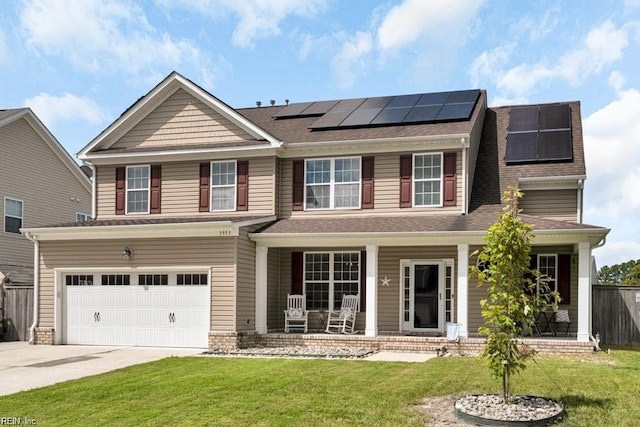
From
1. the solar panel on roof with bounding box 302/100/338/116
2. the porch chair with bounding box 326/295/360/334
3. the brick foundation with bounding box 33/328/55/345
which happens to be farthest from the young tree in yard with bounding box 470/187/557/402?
the solar panel on roof with bounding box 302/100/338/116

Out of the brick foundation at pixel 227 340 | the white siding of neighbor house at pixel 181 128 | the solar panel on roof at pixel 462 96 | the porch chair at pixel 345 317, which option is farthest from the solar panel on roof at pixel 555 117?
the brick foundation at pixel 227 340

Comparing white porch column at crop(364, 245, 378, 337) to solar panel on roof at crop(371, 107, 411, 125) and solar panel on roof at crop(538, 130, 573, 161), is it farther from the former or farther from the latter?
solar panel on roof at crop(538, 130, 573, 161)

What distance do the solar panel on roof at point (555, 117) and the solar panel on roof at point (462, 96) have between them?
2.08 meters

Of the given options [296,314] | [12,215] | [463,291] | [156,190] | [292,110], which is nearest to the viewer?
[463,291]

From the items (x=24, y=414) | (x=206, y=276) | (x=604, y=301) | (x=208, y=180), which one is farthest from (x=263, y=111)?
(x=24, y=414)

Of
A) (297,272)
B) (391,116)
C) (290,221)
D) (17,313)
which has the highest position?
(391,116)

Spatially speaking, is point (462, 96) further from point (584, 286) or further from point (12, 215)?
point (12, 215)

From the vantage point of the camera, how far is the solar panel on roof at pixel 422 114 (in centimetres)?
1830

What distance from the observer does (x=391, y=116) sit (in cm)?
1886

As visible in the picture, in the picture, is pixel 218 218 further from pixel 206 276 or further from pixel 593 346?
pixel 593 346

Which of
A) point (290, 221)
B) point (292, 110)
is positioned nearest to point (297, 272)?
point (290, 221)

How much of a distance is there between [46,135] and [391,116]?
43.1 ft

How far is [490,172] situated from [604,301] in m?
4.41

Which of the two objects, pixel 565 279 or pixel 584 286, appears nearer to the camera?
pixel 584 286
